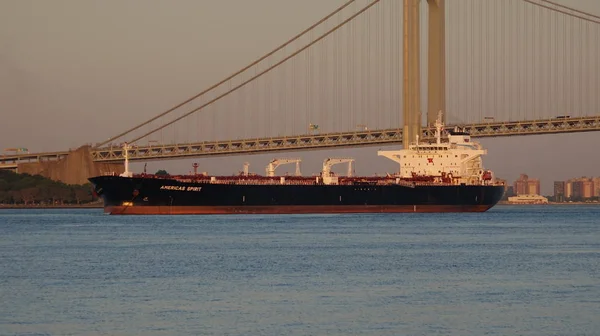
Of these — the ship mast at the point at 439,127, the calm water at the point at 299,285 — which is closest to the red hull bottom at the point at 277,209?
the ship mast at the point at 439,127

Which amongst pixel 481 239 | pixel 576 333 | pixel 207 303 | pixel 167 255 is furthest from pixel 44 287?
pixel 481 239

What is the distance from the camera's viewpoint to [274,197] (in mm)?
69062

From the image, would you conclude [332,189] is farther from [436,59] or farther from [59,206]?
[59,206]

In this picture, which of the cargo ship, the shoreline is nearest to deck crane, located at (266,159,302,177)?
the cargo ship

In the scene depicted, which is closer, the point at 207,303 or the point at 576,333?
the point at 576,333

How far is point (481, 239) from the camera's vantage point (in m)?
43.1

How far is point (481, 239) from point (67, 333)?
84.9 ft

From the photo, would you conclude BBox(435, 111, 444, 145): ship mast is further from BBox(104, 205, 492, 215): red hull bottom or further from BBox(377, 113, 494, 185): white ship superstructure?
BBox(104, 205, 492, 215): red hull bottom

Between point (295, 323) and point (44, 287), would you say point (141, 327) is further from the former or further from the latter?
point (44, 287)

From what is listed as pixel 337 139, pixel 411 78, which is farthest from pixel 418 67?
pixel 337 139

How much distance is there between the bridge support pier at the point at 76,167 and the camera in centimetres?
9131

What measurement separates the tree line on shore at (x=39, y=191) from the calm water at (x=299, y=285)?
2643 inches

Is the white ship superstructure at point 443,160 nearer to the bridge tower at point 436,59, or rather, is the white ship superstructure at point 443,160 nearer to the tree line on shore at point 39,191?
the bridge tower at point 436,59

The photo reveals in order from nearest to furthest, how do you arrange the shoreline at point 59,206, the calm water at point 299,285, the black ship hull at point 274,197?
the calm water at point 299,285 → the black ship hull at point 274,197 → the shoreline at point 59,206
